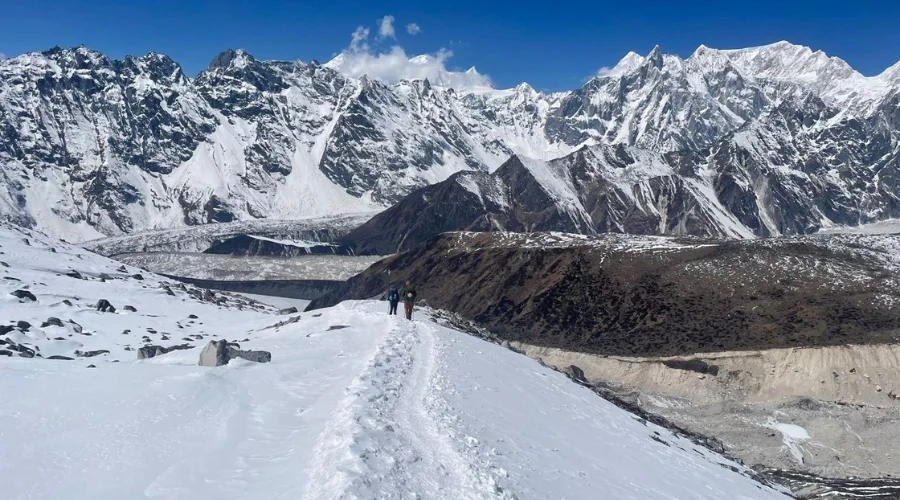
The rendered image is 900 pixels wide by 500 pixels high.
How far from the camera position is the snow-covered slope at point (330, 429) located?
18906 mm

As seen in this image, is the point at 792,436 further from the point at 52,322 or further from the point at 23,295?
the point at 23,295

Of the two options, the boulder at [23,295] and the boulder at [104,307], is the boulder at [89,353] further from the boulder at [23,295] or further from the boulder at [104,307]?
the boulder at [104,307]

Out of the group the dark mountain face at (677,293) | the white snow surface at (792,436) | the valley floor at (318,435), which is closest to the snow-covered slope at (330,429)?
the valley floor at (318,435)

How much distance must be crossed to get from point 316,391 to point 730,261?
104 metres

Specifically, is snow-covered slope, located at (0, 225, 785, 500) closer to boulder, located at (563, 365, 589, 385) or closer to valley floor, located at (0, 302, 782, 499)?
valley floor, located at (0, 302, 782, 499)

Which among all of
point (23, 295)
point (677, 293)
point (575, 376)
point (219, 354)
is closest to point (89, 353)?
point (219, 354)

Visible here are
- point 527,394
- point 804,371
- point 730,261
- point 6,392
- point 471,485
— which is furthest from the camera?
point 730,261

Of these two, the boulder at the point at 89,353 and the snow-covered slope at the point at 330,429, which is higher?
the snow-covered slope at the point at 330,429

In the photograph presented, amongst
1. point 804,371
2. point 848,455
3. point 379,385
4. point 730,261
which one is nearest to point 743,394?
point 804,371

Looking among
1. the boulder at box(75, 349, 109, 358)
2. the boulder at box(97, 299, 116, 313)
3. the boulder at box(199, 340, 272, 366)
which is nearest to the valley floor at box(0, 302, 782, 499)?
the boulder at box(199, 340, 272, 366)

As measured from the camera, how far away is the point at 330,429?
904 inches

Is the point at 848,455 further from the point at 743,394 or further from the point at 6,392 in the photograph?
the point at 6,392

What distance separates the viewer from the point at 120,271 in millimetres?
94250

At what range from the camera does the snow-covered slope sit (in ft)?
62.0
